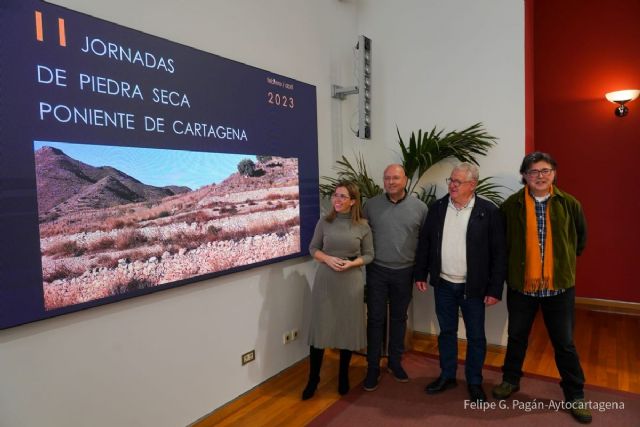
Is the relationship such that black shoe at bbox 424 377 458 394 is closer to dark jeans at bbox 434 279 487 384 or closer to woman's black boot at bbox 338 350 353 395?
dark jeans at bbox 434 279 487 384

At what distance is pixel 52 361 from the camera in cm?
194

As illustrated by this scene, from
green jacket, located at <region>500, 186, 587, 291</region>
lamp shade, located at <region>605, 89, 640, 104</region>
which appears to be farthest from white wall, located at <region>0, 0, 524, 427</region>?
lamp shade, located at <region>605, 89, 640, 104</region>

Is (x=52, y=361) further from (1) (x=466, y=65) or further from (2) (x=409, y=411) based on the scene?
(1) (x=466, y=65)

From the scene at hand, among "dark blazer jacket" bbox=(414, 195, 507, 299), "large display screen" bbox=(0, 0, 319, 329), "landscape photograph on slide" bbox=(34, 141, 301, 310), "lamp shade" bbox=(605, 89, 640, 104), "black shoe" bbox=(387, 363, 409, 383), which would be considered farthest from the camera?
→ "lamp shade" bbox=(605, 89, 640, 104)

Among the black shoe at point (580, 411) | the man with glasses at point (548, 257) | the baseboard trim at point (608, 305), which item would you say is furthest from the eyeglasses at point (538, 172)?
the baseboard trim at point (608, 305)

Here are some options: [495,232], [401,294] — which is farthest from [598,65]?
[401,294]

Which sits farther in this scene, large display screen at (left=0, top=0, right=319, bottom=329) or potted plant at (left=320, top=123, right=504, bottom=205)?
potted plant at (left=320, top=123, right=504, bottom=205)

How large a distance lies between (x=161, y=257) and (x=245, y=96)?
3.90 ft

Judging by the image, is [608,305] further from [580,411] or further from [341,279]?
[341,279]

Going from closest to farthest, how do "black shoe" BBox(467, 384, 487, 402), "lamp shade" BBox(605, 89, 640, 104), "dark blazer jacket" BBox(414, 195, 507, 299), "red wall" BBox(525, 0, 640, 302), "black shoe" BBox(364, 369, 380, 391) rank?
"dark blazer jacket" BBox(414, 195, 507, 299) < "black shoe" BBox(467, 384, 487, 402) < "black shoe" BBox(364, 369, 380, 391) < "lamp shade" BBox(605, 89, 640, 104) < "red wall" BBox(525, 0, 640, 302)

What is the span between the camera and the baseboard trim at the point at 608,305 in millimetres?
4629

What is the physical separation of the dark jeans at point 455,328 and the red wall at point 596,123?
279 centimetres

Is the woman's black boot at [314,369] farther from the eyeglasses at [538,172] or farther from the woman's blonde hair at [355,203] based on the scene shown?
the eyeglasses at [538,172]

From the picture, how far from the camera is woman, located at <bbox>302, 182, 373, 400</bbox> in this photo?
2.85 meters
